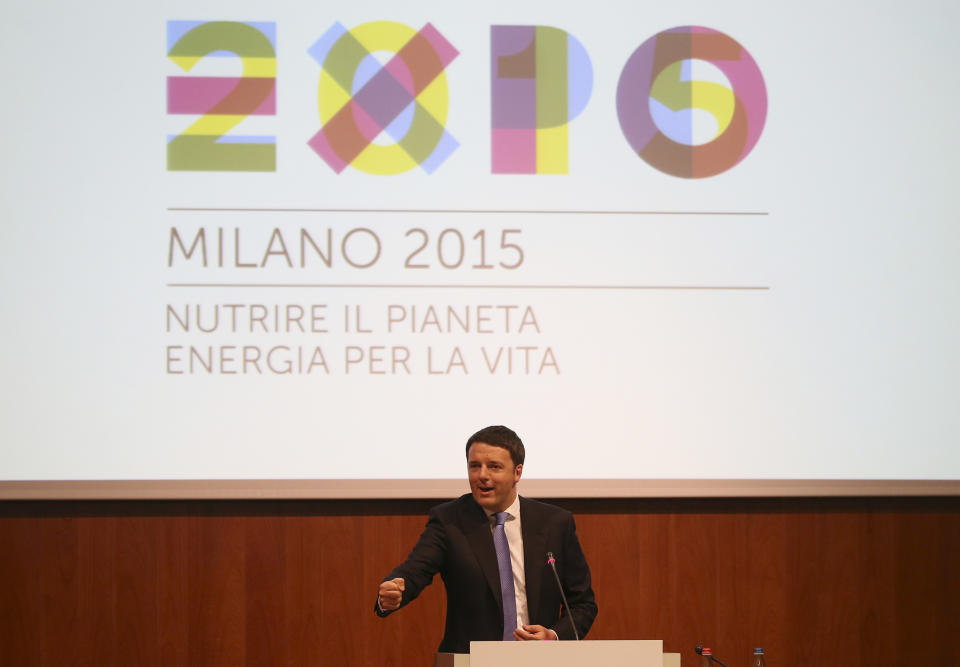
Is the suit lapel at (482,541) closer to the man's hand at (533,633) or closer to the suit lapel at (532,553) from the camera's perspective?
the suit lapel at (532,553)

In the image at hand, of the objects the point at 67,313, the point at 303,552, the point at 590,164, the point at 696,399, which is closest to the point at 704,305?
the point at 696,399

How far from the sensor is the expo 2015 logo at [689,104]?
4375 millimetres

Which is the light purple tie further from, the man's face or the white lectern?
the white lectern

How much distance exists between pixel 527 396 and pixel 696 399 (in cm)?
66

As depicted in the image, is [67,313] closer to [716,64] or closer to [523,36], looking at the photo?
[523,36]

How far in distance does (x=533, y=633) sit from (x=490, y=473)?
468 millimetres

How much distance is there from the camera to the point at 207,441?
13.7 ft

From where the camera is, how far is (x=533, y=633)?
9.00 feet

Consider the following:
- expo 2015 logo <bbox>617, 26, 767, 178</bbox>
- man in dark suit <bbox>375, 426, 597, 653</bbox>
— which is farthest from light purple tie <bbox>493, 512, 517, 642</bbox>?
expo 2015 logo <bbox>617, 26, 767, 178</bbox>

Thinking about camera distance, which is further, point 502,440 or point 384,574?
point 384,574

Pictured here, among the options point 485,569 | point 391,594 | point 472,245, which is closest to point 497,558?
point 485,569

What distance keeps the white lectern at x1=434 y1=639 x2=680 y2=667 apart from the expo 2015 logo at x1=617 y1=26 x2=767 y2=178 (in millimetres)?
2366

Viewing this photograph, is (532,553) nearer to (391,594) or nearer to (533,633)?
(533,633)

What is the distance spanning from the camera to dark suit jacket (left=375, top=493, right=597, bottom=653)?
303 centimetres
